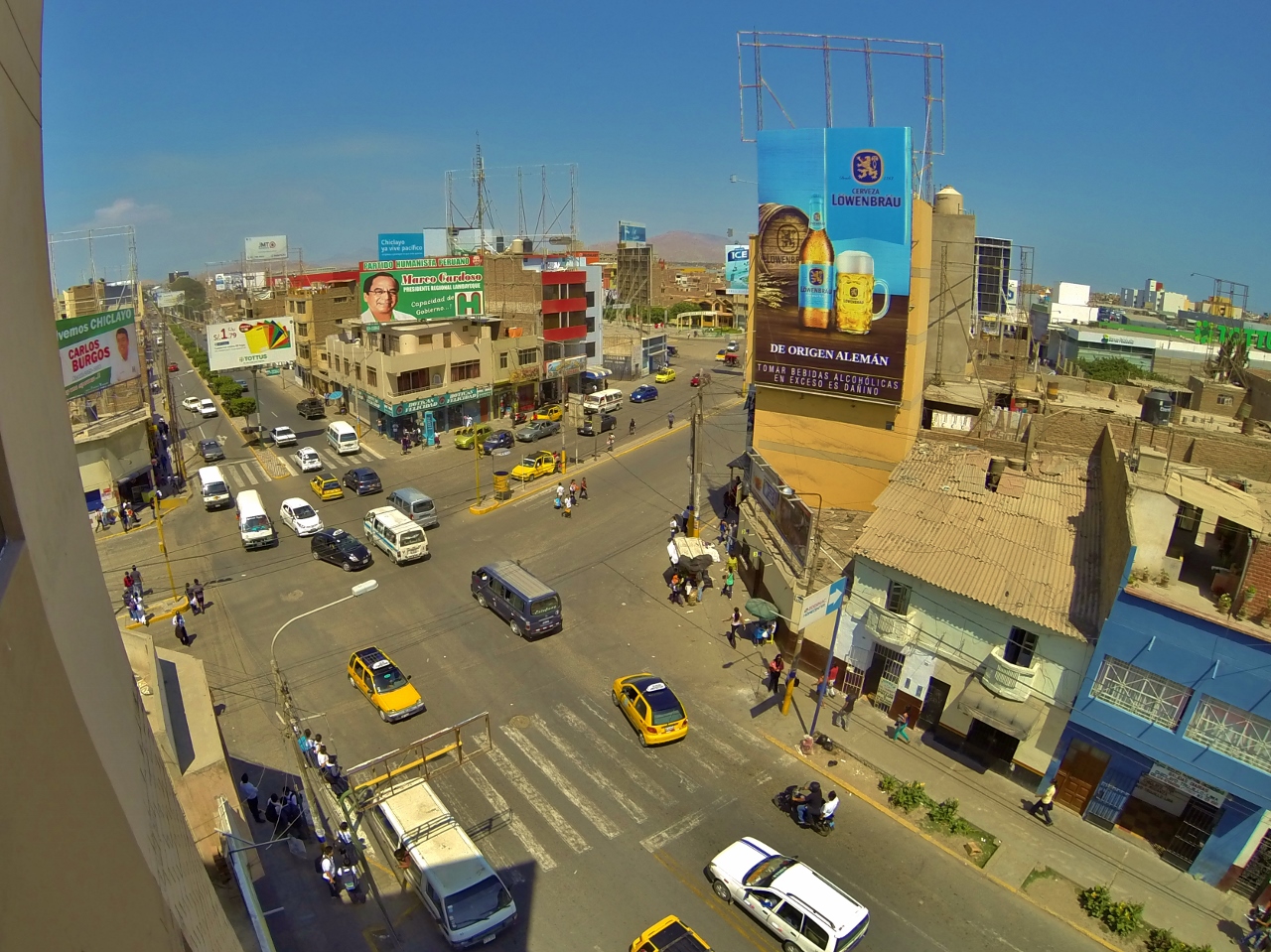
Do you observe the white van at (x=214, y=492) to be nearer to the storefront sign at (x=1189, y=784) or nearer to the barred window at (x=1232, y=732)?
the storefront sign at (x=1189, y=784)

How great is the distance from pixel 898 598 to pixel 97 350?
34151 millimetres

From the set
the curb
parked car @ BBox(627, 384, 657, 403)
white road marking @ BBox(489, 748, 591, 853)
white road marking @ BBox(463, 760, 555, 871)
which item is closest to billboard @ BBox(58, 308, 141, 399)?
white road marking @ BBox(463, 760, 555, 871)

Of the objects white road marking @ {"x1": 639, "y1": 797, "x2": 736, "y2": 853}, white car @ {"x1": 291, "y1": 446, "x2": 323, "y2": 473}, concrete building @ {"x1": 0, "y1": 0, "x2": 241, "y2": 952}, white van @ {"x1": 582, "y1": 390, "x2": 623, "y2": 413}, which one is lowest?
white road marking @ {"x1": 639, "y1": 797, "x2": 736, "y2": 853}

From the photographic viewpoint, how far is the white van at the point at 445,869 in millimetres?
13703

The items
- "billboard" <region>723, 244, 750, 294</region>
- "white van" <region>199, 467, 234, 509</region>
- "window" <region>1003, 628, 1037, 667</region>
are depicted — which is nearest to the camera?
"window" <region>1003, 628, 1037, 667</region>

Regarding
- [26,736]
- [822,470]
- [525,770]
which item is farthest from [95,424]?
[26,736]

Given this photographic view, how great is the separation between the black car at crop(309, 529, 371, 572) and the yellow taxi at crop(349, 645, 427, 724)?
7.80m

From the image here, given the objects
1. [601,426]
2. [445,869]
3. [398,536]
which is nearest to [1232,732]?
[445,869]

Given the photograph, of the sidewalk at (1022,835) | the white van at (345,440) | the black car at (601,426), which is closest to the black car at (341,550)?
the white van at (345,440)

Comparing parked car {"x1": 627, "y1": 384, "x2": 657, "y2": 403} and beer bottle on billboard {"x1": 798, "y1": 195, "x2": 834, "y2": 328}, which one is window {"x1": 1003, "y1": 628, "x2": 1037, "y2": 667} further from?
parked car {"x1": 627, "y1": 384, "x2": 657, "y2": 403}

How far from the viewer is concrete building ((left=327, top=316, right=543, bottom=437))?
45.6m

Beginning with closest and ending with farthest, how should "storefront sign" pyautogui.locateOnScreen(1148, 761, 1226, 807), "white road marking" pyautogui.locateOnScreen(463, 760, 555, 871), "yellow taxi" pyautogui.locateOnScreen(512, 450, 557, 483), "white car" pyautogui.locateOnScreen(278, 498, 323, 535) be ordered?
"storefront sign" pyautogui.locateOnScreen(1148, 761, 1226, 807) < "white road marking" pyautogui.locateOnScreen(463, 760, 555, 871) < "white car" pyautogui.locateOnScreen(278, 498, 323, 535) < "yellow taxi" pyautogui.locateOnScreen(512, 450, 557, 483)

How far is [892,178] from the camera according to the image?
25.6 m

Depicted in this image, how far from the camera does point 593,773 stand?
60.4 feet
